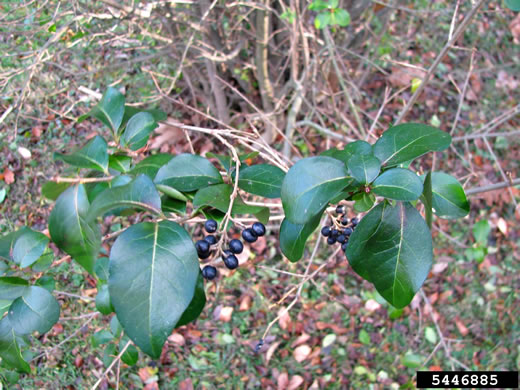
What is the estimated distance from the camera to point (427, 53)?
3.58 metres

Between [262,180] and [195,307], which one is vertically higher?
[262,180]

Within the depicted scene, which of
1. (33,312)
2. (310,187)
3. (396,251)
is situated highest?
(310,187)

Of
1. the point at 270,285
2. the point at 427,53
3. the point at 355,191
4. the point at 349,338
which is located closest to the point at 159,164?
the point at 355,191

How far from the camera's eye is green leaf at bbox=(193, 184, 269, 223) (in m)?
0.71

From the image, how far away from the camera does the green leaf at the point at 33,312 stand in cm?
89

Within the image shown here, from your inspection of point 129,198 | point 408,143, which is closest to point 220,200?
point 129,198

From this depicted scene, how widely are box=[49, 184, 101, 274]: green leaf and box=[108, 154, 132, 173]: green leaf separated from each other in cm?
18

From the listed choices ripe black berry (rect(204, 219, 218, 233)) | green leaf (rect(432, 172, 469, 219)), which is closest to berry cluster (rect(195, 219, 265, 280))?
ripe black berry (rect(204, 219, 218, 233))

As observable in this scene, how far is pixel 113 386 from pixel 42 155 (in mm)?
1772

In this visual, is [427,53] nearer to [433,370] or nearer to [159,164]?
[433,370]

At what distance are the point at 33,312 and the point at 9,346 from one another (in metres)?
0.14

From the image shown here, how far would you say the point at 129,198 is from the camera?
641 millimetres

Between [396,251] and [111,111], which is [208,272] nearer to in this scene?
[396,251]

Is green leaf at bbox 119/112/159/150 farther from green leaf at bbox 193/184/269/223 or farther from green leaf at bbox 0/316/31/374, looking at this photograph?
green leaf at bbox 0/316/31/374
